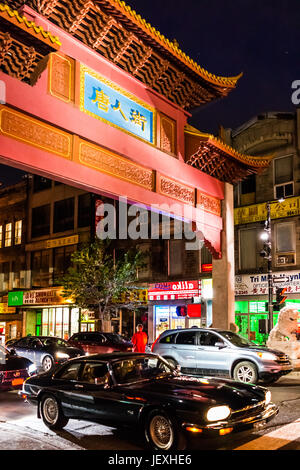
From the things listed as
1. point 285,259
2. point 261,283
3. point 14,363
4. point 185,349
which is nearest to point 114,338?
point 185,349

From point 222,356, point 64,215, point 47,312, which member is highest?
point 64,215

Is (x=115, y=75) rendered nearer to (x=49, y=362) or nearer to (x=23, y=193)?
(x=49, y=362)

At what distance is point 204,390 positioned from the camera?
698 centimetres

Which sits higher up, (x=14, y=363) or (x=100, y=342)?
(x=14, y=363)

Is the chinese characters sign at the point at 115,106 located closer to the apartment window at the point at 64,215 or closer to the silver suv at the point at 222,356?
the silver suv at the point at 222,356

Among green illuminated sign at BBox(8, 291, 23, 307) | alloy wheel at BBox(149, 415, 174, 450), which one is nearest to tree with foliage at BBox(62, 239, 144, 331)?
green illuminated sign at BBox(8, 291, 23, 307)

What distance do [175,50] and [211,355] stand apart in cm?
914

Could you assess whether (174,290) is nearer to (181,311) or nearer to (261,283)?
(181,311)

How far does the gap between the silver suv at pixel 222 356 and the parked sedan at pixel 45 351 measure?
4.17m

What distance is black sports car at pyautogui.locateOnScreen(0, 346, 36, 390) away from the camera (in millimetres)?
11367

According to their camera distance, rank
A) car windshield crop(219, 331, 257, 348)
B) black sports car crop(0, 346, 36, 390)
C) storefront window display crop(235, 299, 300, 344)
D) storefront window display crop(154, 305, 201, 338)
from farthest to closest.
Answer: storefront window display crop(154, 305, 201, 338), storefront window display crop(235, 299, 300, 344), car windshield crop(219, 331, 257, 348), black sports car crop(0, 346, 36, 390)

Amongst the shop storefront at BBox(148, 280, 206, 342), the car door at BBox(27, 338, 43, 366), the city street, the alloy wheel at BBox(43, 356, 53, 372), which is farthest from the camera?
the shop storefront at BBox(148, 280, 206, 342)

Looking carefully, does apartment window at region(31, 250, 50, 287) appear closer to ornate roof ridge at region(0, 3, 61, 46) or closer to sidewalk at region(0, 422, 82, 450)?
ornate roof ridge at region(0, 3, 61, 46)

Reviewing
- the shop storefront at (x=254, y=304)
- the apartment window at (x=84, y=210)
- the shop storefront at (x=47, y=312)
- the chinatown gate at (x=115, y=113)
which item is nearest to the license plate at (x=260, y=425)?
the chinatown gate at (x=115, y=113)
